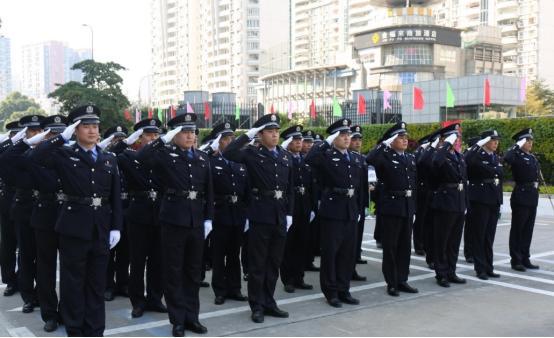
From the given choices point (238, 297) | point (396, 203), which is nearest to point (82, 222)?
point (238, 297)

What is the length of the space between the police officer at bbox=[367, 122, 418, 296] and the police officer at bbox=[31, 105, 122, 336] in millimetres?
3342

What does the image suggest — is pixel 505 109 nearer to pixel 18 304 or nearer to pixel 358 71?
pixel 358 71

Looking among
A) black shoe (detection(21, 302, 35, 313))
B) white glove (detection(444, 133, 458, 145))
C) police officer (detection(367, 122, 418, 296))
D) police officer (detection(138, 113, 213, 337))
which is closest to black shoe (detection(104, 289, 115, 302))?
black shoe (detection(21, 302, 35, 313))

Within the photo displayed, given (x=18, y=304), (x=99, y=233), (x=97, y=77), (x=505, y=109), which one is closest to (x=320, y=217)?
(x=99, y=233)

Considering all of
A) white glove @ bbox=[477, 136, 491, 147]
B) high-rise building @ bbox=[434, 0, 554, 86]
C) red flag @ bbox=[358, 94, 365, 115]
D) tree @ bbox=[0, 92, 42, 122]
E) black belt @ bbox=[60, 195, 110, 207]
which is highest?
high-rise building @ bbox=[434, 0, 554, 86]

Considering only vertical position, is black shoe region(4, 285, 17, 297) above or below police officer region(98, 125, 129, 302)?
below

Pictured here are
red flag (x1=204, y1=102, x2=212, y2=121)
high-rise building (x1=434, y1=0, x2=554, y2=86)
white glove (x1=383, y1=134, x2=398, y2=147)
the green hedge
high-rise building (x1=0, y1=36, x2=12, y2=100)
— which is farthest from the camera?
high-rise building (x1=0, y1=36, x2=12, y2=100)

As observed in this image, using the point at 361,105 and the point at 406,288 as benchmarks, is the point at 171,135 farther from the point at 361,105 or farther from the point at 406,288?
the point at 361,105

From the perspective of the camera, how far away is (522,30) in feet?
275

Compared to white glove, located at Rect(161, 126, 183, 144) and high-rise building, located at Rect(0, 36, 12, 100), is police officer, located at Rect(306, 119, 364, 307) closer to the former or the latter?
white glove, located at Rect(161, 126, 183, 144)

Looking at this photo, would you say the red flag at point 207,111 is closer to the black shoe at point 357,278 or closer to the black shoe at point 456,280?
the black shoe at point 357,278

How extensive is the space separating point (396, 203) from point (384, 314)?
1456mm

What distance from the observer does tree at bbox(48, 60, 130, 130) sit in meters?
28.7

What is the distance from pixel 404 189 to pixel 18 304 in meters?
4.56
